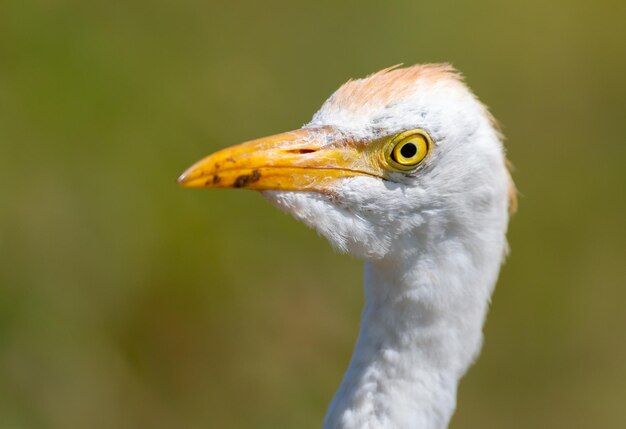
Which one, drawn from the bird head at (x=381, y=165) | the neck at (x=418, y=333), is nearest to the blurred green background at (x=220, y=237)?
the neck at (x=418, y=333)

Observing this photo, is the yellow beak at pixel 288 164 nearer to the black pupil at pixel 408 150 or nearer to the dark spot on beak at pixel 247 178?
the dark spot on beak at pixel 247 178

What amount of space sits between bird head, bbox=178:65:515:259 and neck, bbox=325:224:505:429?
5.0 inches

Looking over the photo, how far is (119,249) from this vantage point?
7949mm

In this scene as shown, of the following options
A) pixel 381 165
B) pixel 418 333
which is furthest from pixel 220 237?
pixel 381 165

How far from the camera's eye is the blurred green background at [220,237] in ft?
25.4

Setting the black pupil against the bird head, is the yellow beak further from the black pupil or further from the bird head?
the black pupil

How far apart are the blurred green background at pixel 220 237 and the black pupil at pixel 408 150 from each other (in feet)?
12.6

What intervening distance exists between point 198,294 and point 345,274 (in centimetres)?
123

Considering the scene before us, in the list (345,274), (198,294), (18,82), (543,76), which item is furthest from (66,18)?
(543,76)

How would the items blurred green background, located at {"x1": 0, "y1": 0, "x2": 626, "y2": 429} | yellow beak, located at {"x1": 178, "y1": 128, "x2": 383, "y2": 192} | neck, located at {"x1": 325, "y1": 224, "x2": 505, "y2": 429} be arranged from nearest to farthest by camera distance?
yellow beak, located at {"x1": 178, "y1": 128, "x2": 383, "y2": 192}
neck, located at {"x1": 325, "y1": 224, "x2": 505, "y2": 429}
blurred green background, located at {"x1": 0, "y1": 0, "x2": 626, "y2": 429}

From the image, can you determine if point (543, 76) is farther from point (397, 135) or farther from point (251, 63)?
point (397, 135)

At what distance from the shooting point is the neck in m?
4.22

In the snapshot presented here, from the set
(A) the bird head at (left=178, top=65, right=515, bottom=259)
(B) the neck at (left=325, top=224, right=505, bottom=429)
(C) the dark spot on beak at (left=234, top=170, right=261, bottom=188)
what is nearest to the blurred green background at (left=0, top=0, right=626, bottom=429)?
(B) the neck at (left=325, top=224, right=505, bottom=429)

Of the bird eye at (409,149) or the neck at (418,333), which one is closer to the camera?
the bird eye at (409,149)
